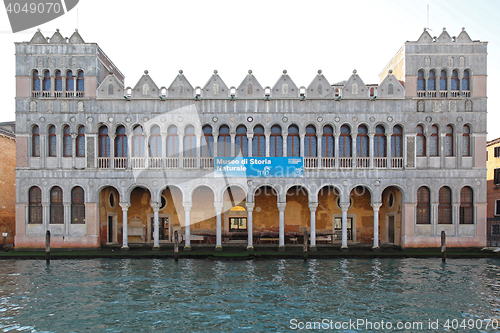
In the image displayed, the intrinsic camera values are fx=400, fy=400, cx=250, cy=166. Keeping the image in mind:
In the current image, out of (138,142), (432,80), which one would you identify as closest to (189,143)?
(138,142)

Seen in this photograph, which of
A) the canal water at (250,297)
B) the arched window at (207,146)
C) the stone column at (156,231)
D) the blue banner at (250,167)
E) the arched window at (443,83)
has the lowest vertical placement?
the canal water at (250,297)

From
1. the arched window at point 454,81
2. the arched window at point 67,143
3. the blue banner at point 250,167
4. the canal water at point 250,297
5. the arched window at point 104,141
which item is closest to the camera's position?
the canal water at point 250,297

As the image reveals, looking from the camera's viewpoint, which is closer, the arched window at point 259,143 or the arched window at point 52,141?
the arched window at point 259,143

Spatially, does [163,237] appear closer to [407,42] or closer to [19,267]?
[19,267]

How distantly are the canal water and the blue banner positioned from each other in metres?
5.57

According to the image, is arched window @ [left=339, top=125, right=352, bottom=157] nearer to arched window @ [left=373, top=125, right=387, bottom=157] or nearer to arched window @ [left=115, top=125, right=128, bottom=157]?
arched window @ [left=373, top=125, right=387, bottom=157]

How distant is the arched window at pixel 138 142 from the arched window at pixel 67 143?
147 inches

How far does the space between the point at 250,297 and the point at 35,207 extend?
16389 mm

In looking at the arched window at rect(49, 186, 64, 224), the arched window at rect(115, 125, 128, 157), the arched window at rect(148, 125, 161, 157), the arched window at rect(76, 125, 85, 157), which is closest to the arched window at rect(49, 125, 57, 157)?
the arched window at rect(76, 125, 85, 157)

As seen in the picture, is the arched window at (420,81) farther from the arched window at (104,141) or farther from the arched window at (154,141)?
the arched window at (104,141)

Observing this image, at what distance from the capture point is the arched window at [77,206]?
77.6ft

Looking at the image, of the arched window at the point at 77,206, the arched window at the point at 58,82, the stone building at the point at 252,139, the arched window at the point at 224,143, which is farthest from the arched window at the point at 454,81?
the arched window at the point at 58,82

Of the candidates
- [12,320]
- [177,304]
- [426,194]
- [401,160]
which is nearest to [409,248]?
[426,194]

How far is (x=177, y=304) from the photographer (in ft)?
41.5
